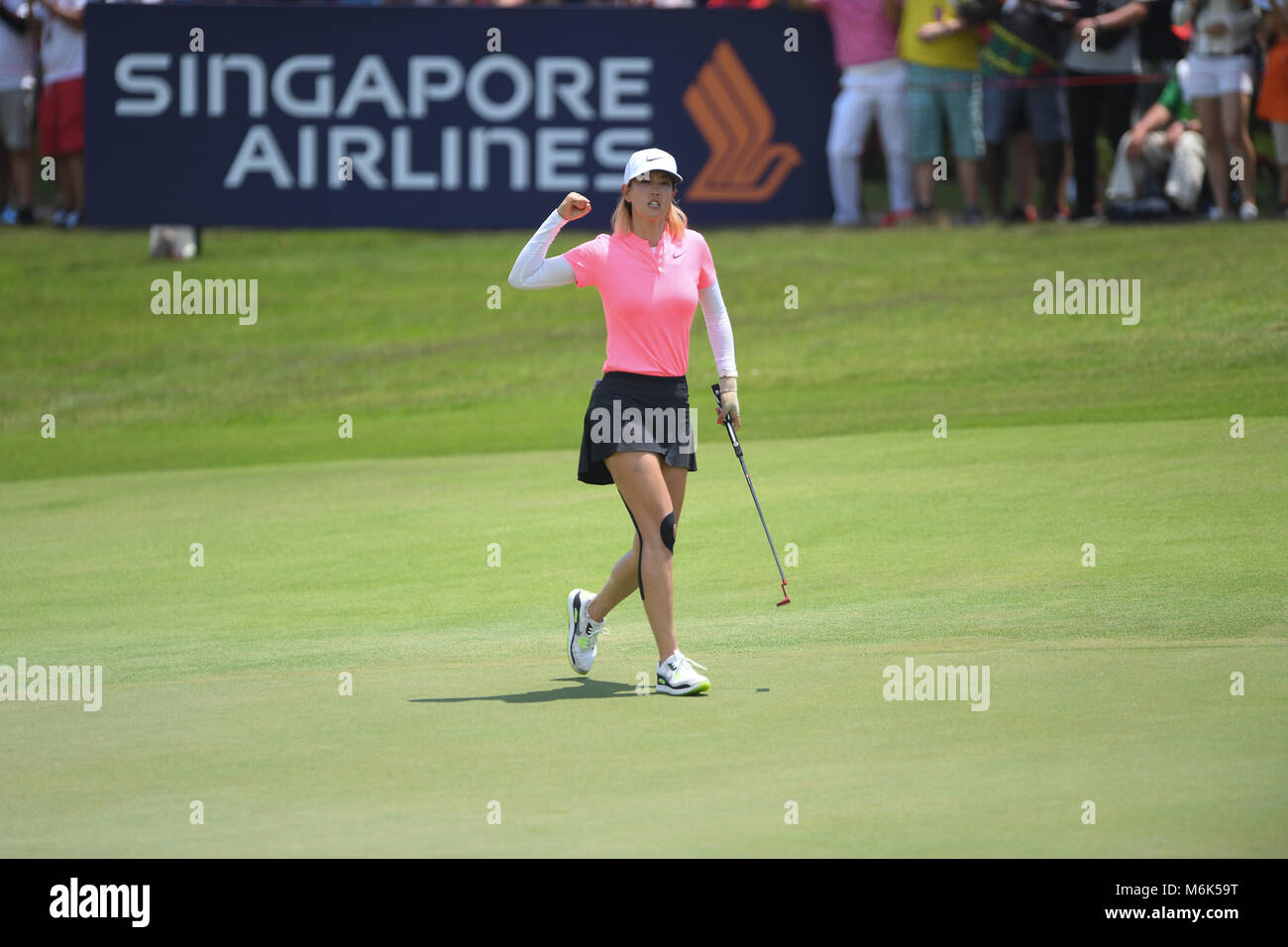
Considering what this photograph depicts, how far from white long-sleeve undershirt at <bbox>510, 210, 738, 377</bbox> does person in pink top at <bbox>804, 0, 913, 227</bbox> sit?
12951 mm

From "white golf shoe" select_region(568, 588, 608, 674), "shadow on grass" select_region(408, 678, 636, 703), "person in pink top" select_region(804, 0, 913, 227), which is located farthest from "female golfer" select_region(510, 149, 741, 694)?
"person in pink top" select_region(804, 0, 913, 227)

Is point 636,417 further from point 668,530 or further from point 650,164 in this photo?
point 650,164

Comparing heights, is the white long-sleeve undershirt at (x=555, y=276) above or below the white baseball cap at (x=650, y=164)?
below

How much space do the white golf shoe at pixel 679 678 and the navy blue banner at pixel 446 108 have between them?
14059 millimetres

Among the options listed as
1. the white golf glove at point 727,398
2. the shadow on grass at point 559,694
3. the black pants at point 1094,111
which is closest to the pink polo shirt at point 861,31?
the black pants at point 1094,111

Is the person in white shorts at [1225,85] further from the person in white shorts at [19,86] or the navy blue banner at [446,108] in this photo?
the person in white shorts at [19,86]

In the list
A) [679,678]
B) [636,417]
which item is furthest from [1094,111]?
[679,678]

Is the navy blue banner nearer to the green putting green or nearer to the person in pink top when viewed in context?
the person in pink top

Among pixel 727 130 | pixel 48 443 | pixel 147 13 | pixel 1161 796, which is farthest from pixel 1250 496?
pixel 147 13

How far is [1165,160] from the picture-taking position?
21.4m

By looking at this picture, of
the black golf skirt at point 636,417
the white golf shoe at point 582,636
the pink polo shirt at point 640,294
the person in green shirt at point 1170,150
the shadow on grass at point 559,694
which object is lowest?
the shadow on grass at point 559,694

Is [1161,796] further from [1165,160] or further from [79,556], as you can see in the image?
[1165,160]

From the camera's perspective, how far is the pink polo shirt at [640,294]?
8820 mm

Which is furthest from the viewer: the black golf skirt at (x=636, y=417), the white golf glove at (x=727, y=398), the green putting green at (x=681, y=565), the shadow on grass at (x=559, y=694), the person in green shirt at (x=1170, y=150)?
the person in green shirt at (x=1170, y=150)
